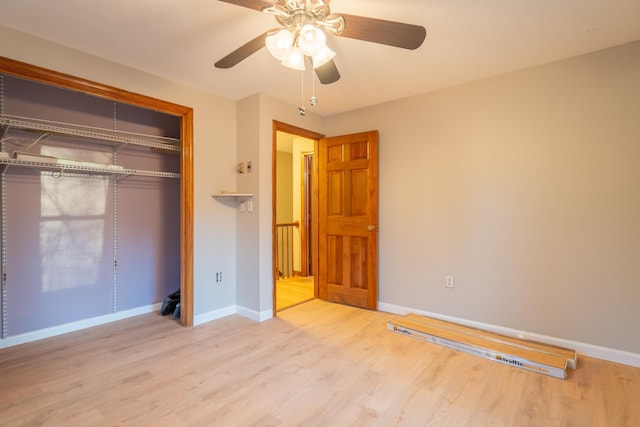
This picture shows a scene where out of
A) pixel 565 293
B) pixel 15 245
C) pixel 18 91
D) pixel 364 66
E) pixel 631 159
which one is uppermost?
pixel 364 66

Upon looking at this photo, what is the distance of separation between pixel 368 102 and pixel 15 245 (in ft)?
11.9

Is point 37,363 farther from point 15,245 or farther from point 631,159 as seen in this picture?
point 631,159

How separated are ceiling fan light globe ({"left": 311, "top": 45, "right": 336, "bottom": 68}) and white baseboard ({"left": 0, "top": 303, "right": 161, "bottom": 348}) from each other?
3230 millimetres

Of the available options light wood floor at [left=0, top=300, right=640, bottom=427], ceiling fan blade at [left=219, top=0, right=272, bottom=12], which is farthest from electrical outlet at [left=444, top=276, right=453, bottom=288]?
ceiling fan blade at [left=219, top=0, right=272, bottom=12]

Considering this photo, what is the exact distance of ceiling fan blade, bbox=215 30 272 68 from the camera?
1760 mm

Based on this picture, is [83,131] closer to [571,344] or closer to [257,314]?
[257,314]

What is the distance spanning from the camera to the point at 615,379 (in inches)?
84.7

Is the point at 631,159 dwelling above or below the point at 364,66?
below

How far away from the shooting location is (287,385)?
6.89ft

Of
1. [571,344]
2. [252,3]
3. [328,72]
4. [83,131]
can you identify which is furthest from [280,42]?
[571,344]

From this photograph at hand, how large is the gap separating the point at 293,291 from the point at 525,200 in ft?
10.1

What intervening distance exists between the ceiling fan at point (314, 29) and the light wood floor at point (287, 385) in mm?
2055

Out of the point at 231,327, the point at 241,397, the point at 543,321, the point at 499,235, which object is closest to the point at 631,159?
the point at 499,235

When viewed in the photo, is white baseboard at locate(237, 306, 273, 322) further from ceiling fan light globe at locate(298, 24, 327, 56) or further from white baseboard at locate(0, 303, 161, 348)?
ceiling fan light globe at locate(298, 24, 327, 56)
